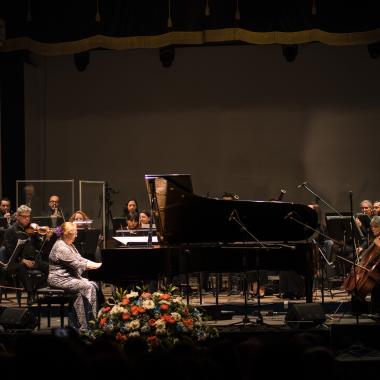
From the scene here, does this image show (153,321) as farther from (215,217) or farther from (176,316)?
(215,217)

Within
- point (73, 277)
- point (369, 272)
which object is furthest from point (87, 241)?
point (369, 272)

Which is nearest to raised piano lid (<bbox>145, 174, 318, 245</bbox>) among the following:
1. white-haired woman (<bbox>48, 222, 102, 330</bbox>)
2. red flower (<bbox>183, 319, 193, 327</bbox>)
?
white-haired woman (<bbox>48, 222, 102, 330</bbox>)

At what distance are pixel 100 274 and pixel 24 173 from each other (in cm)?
736

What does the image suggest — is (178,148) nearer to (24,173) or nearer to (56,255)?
(24,173)

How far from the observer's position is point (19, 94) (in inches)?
616

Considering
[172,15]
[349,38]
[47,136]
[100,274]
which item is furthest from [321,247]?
[47,136]

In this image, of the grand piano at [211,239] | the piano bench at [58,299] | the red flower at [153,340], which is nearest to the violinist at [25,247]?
the piano bench at [58,299]

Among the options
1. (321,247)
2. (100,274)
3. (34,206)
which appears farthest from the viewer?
(34,206)

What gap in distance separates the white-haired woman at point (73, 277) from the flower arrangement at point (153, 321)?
7.89 ft

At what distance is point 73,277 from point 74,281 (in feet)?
0.38

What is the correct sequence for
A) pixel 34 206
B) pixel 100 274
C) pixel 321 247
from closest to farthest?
pixel 100 274 < pixel 321 247 < pixel 34 206

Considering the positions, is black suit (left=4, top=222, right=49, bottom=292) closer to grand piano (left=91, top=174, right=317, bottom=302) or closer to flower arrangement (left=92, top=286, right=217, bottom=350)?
grand piano (left=91, top=174, right=317, bottom=302)

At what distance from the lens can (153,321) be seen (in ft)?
20.8

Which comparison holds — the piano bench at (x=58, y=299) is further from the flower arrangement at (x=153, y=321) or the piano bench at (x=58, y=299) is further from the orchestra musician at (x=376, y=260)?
the orchestra musician at (x=376, y=260)
